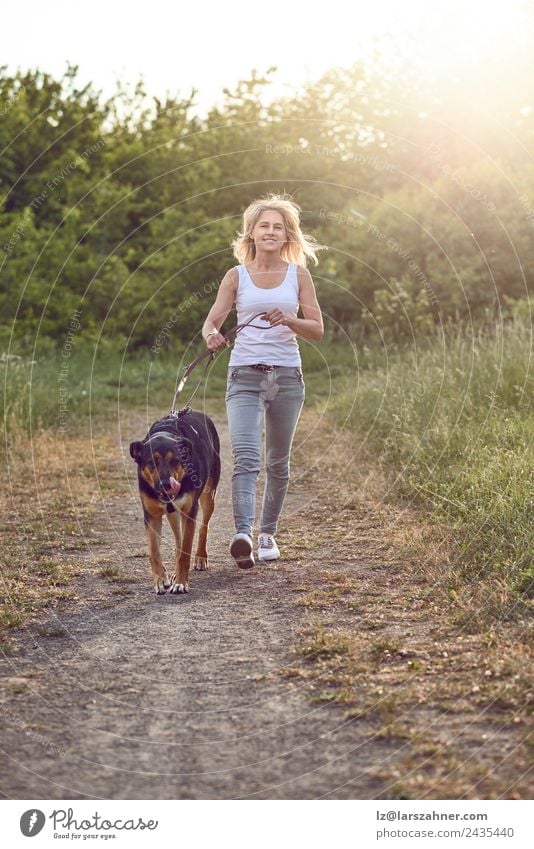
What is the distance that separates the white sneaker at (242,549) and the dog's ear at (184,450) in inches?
23.3

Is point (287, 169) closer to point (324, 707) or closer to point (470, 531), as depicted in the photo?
point (470, 531)

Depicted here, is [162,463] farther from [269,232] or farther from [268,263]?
[269,232]

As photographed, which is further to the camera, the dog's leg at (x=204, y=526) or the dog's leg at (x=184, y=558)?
the dog's leg at (x=204, y=526)

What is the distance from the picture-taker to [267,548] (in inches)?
276

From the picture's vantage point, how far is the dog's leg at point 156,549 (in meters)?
6.11

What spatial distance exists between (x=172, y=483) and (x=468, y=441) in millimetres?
3287

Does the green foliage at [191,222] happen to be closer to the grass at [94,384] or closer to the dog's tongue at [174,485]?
the grass at [94,384]

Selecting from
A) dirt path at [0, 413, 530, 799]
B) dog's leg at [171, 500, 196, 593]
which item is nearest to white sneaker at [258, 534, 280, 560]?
dirt path at [0, 413, 530, 799]

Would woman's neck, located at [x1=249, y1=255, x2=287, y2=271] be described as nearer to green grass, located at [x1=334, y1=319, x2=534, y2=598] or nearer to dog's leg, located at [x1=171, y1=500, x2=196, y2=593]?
dog's leg, located at [x1=171, y1=500, x2=196, y2=593]

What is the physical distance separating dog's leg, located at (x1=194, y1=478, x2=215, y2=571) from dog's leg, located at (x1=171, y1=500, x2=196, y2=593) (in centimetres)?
51

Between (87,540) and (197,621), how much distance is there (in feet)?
7.79

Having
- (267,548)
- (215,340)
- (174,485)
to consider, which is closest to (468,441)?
(267,548)

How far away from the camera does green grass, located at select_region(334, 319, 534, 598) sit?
20.1ft
